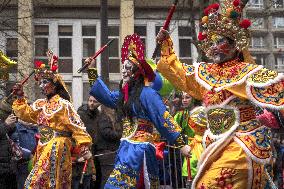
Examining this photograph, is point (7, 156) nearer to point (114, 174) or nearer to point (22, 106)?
point (22, 106)

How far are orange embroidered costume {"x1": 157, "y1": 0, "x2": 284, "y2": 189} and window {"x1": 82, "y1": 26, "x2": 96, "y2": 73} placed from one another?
23.3m

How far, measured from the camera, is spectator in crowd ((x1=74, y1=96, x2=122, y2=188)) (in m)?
9.11

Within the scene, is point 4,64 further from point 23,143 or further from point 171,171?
point 171,171

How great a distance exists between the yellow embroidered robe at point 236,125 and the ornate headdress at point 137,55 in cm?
124

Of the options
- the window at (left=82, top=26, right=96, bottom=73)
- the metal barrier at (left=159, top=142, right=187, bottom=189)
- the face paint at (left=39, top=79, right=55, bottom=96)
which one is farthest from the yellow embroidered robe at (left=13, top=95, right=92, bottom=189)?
the window at (left=82, top=26, right=96, bottom=73)

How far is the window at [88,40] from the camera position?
28750 millimetres

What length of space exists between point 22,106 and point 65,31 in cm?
2051

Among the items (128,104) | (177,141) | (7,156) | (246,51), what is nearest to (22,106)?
(7,156)

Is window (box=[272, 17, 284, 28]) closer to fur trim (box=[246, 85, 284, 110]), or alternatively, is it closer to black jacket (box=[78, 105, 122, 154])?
black jacket (box=[78, 105, 122, 154])

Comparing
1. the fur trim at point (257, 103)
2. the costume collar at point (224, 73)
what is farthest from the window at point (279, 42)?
the fur trim at point (257, 103)

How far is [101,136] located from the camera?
9.21 metres

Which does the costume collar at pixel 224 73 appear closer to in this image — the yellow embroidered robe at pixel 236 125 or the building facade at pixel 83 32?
the yellow embroidered robe at pixel 236 125

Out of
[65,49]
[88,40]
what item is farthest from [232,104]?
[88,40]

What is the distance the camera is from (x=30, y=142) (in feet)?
30.5
